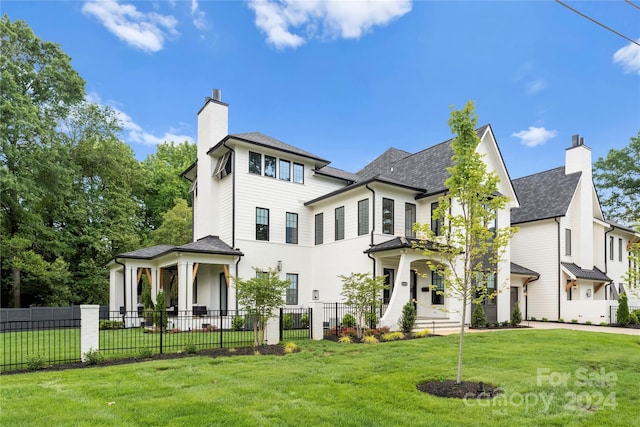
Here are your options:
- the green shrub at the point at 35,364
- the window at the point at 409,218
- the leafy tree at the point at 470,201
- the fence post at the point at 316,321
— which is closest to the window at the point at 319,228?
the window at the point at 409,218

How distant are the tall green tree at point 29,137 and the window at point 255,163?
39.0ft

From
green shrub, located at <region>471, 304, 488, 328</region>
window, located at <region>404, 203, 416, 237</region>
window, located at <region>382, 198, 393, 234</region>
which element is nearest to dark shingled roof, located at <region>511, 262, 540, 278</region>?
green shrub, located at <region>471, 304, 488, 328</region>

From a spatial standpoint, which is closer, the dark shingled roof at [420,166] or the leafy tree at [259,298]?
the leafy tree at [259,298]

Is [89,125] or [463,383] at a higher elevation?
[89,125]

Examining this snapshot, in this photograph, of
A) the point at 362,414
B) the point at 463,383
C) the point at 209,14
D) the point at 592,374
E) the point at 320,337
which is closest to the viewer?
the point at 362,414

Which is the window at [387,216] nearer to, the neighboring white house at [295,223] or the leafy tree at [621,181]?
the neighboring white house at [295,223]

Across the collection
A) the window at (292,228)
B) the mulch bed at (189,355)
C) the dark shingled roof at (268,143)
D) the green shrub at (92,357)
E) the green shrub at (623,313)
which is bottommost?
the green shrub at (623,313)

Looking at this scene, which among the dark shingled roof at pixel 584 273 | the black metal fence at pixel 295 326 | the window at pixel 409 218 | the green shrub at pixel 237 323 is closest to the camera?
the black metal fence at pixel 295 326

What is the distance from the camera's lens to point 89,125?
30031mm

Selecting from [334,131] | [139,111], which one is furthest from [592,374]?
[139,111]

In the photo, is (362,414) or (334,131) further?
(334,131)

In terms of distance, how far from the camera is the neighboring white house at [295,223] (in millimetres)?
17891

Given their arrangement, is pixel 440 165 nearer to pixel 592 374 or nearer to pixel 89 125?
pixel 592 374

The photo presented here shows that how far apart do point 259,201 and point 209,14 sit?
9128mm
